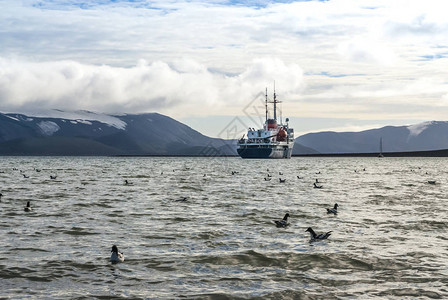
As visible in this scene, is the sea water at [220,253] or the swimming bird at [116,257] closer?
the sea water at [220,253]

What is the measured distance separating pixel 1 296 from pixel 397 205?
2940 centimetres

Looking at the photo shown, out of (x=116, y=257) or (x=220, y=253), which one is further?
(x=220, y=253)

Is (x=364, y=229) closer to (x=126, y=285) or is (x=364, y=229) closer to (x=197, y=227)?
(x=197, y=227)

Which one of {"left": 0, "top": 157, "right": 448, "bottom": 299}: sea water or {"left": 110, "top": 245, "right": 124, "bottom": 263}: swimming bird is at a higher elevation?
{"left": 110, "top": 245, "right": 124, "bottom": 263}: swimming bird

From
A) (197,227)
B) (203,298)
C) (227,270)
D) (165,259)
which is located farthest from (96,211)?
(203,298)

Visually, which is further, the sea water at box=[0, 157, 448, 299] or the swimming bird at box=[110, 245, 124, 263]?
the swimming bird at box=[110, 245, 124, 263]

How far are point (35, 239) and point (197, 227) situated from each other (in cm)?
776

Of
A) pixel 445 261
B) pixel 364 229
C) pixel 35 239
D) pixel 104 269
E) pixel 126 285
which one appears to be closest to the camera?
pixel 126 285

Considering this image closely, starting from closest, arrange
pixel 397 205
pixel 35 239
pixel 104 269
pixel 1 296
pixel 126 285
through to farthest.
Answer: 1. pixel 1 296
2. pixel 126 285
3. pixel 104 269
4. pixel 35 239
5. pixel 397 205

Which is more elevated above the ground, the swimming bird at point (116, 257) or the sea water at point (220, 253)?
the swimming bird at point (116, 257)

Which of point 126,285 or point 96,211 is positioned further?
point 96,211

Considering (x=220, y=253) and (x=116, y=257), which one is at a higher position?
(x=116, y=257)

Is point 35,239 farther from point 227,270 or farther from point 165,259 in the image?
point 227,270

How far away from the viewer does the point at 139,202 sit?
127 feet
